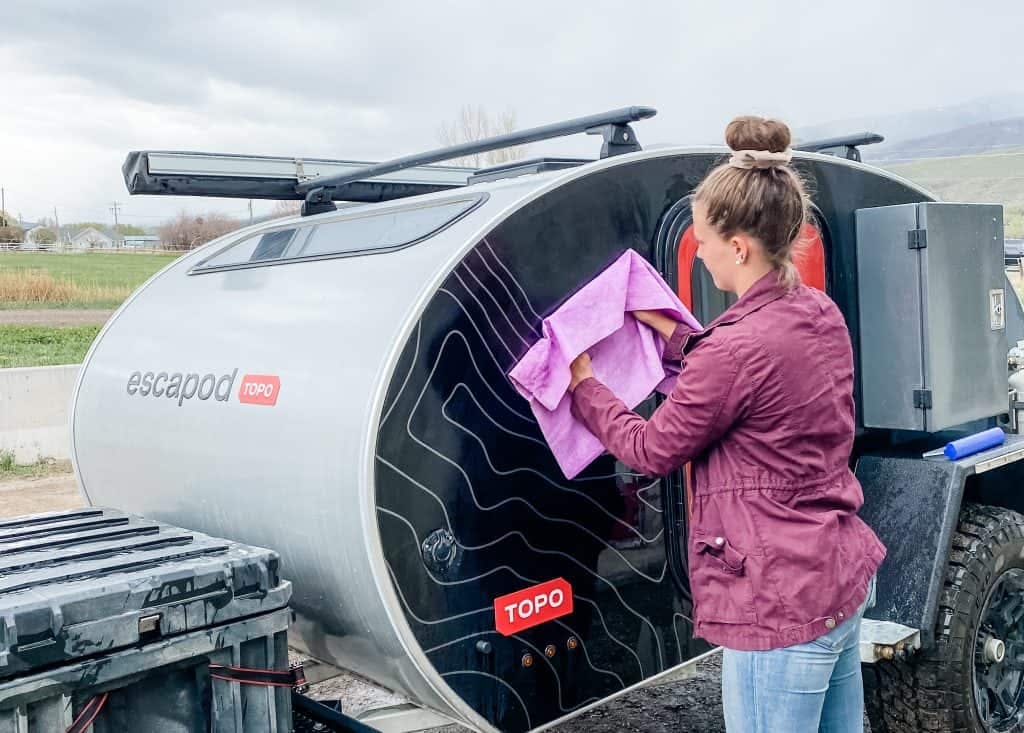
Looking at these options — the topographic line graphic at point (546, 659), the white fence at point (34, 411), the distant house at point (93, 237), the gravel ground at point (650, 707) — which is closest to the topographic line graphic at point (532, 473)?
the topographic line graphic at point (546, 659)

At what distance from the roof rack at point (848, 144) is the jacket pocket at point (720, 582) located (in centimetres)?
256

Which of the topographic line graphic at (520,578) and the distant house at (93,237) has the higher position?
the distant house at (93,237)

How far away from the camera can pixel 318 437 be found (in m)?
2.68

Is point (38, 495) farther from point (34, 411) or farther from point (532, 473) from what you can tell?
point (532, 473)

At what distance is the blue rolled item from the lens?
3.73 meters

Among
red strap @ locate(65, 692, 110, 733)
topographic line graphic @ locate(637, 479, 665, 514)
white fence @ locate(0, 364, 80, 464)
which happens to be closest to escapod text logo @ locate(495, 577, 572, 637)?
topographic line graphic @ locate(637, 479, 665, 514)

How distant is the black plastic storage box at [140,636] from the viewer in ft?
6.69

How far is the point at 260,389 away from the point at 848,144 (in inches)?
111

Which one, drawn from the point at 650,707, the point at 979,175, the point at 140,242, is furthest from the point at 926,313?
the point at 140,242

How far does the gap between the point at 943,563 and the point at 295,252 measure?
2528mm

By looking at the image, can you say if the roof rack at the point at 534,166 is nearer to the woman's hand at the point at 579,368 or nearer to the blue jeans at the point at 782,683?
the woman's hand at the point at 579,368

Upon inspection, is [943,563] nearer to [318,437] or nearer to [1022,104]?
[318,437]

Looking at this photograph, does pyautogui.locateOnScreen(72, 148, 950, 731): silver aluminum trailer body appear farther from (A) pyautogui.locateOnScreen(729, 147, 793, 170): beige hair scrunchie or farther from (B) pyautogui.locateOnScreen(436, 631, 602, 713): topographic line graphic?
(A) pyautogui.locateOnScreen(729, 147, 793, 170): beige hair scrunchie

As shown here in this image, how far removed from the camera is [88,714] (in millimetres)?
2127
